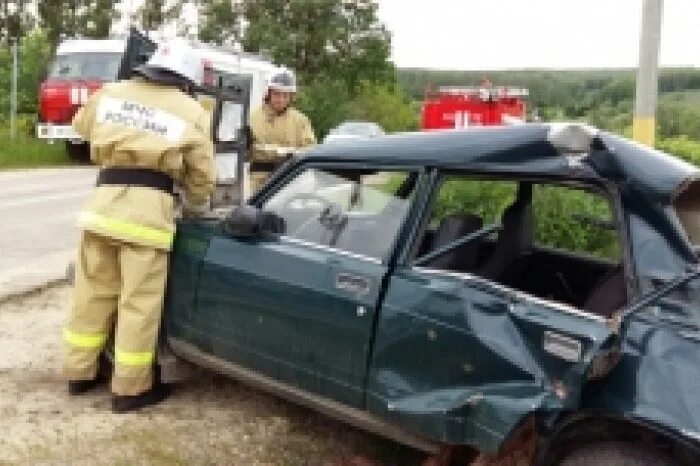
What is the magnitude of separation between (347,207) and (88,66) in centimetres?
1423

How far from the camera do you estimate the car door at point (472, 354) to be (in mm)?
2713

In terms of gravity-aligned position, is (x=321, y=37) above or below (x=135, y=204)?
above

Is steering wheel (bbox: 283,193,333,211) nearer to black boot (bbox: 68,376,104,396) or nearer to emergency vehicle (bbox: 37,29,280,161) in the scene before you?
black boot (bbox: 68,376,104,396)

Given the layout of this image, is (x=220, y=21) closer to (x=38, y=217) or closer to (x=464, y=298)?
(x=38, y=217)

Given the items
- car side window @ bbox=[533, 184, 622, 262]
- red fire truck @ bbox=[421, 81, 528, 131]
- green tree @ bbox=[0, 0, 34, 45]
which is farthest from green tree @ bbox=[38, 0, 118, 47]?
car side window @ bbox=[533, 184, 622, 262]

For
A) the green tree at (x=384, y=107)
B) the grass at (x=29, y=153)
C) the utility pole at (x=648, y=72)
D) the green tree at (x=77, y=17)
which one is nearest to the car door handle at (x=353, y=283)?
the utility pole at (x=648, y=72)

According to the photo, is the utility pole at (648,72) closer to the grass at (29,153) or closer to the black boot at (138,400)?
the black boot at (138,400)

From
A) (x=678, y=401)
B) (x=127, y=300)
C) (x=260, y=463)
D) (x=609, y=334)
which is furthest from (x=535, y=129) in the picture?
(x=127, y=300)

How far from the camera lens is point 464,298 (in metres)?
3.00

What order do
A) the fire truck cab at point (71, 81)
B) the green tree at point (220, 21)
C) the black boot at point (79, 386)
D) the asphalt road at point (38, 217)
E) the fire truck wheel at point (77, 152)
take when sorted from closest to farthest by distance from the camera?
the black boot at point (79, 386) → the asphalt road at point (38, 217) → the fire truck cab at point (71, 81) → the fire truck wheel at point (77, 152) → the green tree at point (220, 21)

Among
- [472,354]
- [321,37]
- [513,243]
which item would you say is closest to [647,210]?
[472,354]

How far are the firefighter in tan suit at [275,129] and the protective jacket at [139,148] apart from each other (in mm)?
2627

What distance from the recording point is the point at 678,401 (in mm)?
2479

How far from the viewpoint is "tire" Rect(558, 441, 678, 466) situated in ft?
8.29
